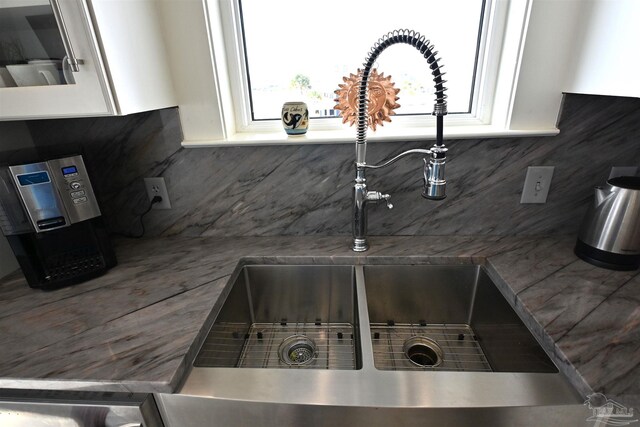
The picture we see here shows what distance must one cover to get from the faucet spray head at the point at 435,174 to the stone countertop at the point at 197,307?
240 millimetres

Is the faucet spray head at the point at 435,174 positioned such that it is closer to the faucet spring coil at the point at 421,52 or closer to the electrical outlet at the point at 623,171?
the faucet spring coil at the point at 421,52

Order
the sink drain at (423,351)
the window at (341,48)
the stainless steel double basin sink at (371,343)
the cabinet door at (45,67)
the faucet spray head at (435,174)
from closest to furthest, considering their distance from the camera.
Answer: the stainless steel double basin sink at (371,343) < the cabinet door at (45,67) < the faucet spray head at (435,174) < the sink drain at (423,351) < the window at (341,48)

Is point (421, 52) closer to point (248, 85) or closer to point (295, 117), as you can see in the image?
point (295, 117)

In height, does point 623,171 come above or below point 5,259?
above

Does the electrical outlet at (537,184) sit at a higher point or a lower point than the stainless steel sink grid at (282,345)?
higher

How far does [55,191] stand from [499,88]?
132cm

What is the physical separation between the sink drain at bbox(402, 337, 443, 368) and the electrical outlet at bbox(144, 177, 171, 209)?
0.93 meters

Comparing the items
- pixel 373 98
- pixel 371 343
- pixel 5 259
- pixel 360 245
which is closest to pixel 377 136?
pixel 373 98

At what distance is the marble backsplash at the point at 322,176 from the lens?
998 mm

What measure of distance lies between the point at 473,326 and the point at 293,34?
3.68 feet

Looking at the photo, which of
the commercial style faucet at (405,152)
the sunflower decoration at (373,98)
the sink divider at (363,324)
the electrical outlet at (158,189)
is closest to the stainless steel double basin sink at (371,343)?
the sink divider at (363,324)

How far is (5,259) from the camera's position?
986 mm

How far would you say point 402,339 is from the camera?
1.00 metres

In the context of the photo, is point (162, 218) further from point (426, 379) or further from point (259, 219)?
point (426, 379)
